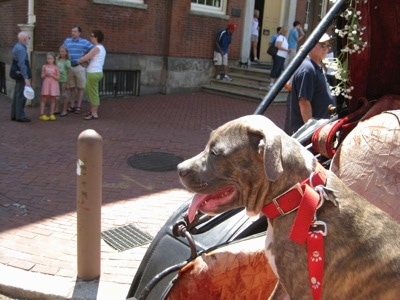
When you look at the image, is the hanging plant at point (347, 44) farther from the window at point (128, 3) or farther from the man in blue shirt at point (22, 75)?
the window at point (128, 3)

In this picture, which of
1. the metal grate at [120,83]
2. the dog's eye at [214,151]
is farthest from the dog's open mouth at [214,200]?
the metal grate at [120,83]

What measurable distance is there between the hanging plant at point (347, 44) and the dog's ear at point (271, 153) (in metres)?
1.21

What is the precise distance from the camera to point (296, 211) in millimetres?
2203

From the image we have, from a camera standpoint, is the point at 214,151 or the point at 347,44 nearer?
the point at 214,151

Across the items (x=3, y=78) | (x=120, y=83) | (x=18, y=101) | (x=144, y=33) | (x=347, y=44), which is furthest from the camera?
(x=144, y=33)

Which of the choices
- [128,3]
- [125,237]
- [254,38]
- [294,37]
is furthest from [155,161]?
[254,38]

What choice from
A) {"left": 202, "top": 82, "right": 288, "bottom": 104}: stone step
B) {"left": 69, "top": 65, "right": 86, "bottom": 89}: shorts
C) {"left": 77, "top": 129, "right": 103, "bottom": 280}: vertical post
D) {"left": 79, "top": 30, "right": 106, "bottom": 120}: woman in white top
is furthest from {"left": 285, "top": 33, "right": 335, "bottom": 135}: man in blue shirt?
{"left": 202, "top": 82, "right": 288, "bottom": 104}: stone step

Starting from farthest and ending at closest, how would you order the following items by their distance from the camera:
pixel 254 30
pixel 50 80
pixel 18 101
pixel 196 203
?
pixel 254 30 < pixel 50 80 < pixel 18 101 < pixel 196 203

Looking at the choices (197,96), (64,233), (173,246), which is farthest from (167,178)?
(197,96)

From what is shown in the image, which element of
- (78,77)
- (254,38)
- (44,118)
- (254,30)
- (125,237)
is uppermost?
(254,30)

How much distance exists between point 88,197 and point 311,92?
101 inches

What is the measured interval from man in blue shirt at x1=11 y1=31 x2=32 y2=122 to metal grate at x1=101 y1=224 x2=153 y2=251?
5730 millimetres

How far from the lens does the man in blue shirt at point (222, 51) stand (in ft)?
53.8

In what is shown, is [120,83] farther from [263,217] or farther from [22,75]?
[263,217]
